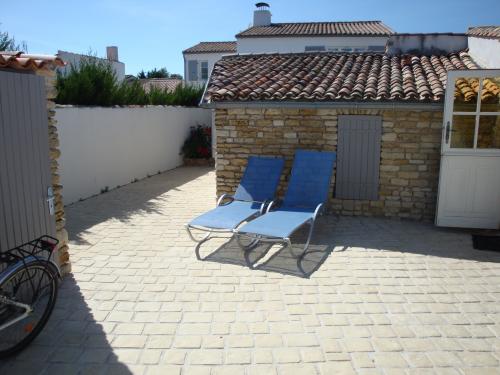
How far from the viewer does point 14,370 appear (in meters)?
3.80

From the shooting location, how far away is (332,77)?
9.47 metres

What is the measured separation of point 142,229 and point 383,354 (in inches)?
203

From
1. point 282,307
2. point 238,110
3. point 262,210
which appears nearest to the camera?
point 282,307

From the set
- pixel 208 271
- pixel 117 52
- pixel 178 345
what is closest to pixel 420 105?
pixel 208 271

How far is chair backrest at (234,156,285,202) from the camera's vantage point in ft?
26.9

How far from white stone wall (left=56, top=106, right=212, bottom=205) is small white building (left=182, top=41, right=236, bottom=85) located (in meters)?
15.5

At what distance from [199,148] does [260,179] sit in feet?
29.3

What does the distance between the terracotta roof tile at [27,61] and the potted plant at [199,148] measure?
1179 centimetres

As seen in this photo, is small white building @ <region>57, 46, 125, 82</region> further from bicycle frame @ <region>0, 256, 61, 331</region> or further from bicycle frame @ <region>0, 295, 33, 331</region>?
bicycle frame @ <region>0, 295, 33, 331</region>

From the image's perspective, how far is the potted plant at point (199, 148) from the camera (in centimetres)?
1684

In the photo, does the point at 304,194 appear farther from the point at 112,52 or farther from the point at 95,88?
the point at 112,52

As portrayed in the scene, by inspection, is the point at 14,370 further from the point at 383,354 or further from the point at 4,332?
the point at 383,354

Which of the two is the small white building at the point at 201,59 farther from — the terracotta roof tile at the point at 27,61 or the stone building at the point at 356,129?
the terracotta roof tile at the point at 27,61

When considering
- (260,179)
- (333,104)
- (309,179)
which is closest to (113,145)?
(260,179)
